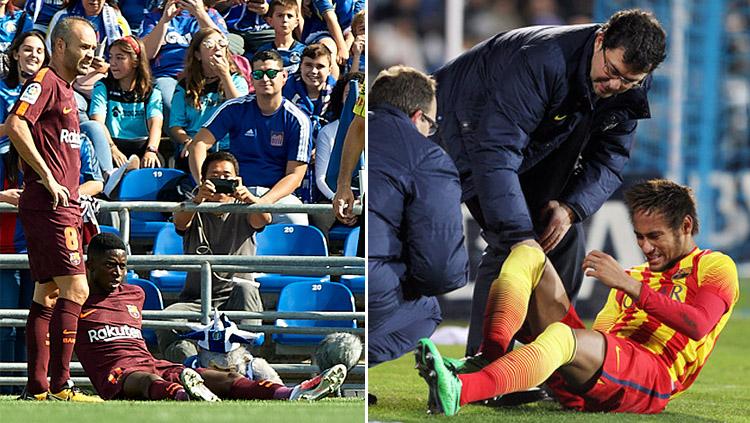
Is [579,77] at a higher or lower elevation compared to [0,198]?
higher

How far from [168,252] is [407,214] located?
2.12 meters

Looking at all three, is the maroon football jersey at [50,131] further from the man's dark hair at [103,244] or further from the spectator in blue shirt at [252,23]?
the spectator in blue shirt at [252,23]

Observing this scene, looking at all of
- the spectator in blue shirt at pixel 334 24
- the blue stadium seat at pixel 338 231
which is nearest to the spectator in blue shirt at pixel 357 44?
the spectator in blue shirt at pixel 334 24

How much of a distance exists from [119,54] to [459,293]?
266cm

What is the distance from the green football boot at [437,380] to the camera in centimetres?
346

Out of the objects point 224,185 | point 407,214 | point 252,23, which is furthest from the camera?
point 252,23

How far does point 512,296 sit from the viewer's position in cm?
369

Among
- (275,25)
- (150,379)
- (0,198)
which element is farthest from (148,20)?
(150,379)

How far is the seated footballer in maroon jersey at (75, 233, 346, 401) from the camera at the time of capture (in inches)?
188

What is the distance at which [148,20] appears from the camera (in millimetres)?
5797

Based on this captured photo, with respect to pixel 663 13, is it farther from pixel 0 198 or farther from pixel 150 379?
pixel 0 198

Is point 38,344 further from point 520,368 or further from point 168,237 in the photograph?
point 520,368

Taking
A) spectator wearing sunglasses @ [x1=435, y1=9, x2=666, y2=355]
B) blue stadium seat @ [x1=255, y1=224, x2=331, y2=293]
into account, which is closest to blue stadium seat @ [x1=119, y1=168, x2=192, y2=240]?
blue stadium seat @ [x1=255, y1=224, x2=331, y2=293]

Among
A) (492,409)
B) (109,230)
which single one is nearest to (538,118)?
(492,409)
